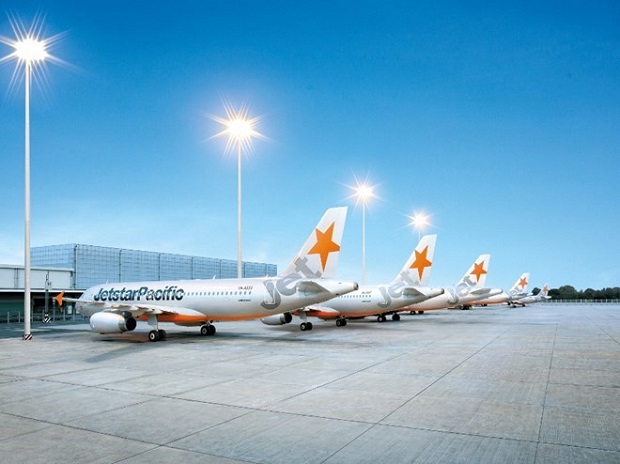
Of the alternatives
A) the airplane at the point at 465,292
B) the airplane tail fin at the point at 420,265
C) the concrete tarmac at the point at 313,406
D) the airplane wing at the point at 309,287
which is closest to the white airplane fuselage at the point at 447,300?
→ the airplane at the point at 465,292

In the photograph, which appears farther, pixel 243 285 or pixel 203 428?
pixel 243 285

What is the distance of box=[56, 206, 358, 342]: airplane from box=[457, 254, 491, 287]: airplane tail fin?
3148 centimetres

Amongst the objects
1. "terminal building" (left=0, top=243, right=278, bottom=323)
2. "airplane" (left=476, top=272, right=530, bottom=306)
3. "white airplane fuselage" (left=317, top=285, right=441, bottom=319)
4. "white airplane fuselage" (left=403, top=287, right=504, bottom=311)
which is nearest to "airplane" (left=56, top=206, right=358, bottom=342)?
"white airplane fuselage" (left=317, top=285, right=441, bottom=319)

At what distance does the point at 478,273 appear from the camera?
5341cm

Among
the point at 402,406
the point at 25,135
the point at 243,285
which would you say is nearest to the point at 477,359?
the point at 402,406

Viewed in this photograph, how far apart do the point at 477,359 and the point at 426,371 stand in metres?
3.57

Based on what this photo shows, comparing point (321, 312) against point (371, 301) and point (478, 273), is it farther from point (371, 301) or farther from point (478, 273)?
point (478, 273)

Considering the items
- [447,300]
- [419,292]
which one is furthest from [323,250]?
[447,300]

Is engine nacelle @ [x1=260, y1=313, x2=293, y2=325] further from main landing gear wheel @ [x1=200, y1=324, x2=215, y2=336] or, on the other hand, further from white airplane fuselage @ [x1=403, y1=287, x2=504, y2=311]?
white airplane fuselage @ [x1=403, y1=287, x2=504, y2=311]

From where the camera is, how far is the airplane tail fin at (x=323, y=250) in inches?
995

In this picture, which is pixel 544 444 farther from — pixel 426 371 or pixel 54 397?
pixel 54 397

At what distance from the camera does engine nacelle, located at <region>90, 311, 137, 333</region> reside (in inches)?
939

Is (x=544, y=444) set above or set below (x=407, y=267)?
below

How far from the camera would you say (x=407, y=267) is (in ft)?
127
